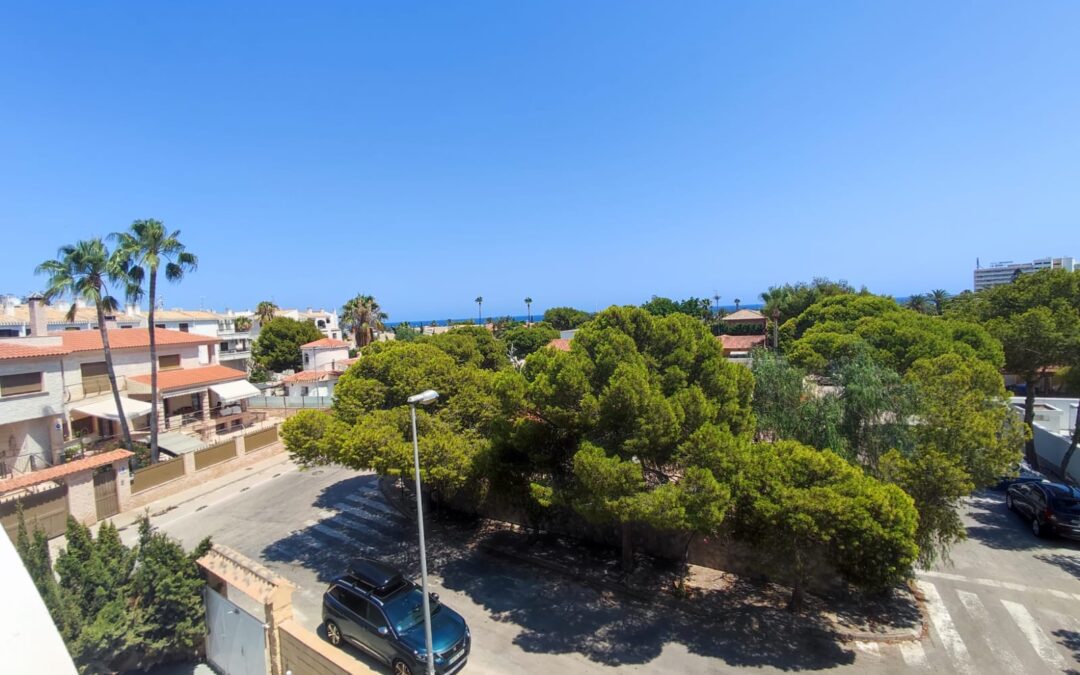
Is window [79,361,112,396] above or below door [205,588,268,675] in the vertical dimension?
above

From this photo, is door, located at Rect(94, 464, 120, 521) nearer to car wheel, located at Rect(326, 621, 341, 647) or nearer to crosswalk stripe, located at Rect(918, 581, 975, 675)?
car wheel, located at Rect(326, 621, 341, 647)

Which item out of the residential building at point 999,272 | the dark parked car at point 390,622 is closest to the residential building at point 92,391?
the dark parked car at point 390,622

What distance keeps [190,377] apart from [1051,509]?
126 feet

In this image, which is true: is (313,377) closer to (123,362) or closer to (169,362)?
(169,362)

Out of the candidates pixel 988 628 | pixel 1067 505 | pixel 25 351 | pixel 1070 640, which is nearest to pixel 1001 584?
pixel 1070 640

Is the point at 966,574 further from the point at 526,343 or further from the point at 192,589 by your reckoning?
the point at 526,343

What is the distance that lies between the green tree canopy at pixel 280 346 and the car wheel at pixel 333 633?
44.0m

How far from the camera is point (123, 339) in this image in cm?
2931

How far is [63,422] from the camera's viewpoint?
2564cm

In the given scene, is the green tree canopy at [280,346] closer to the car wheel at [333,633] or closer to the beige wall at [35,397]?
the beige wall at [35,397]

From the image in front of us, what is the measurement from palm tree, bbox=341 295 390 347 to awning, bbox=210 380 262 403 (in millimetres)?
21547

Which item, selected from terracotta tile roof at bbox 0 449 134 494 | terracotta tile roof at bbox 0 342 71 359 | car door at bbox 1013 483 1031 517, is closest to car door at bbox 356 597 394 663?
terracotta tile roof at bbox 0 449 134 494

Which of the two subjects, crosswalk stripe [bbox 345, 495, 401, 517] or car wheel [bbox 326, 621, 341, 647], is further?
crosswalk stripe [bbox 345, 495, 401, 517]

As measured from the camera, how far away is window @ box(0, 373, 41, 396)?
20891 millimetres
